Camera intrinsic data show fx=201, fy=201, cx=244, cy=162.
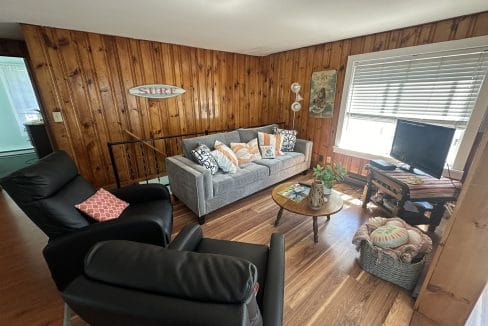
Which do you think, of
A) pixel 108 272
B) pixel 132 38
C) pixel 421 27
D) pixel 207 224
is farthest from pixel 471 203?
pixel 132 38

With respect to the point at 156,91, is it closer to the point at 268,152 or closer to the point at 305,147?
the point at 268,152

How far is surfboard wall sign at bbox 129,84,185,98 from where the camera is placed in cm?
303

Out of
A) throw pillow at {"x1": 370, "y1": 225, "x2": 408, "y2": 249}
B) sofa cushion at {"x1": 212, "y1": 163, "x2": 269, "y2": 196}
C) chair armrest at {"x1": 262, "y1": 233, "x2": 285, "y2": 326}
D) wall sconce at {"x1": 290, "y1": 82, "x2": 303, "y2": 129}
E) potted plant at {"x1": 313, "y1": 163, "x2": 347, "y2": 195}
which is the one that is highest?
wall sconce at {"x1": 290, "y1": 82, "x2": 303, "y2": 129}

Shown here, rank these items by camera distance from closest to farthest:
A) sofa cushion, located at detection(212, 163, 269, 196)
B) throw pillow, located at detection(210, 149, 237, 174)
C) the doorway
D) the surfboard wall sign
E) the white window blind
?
1. the white window blind
2. sofa cushion, located at detection(212, 163, 269, 196)
3. throw pillow, located at detection(210, 149, 237, 174)
4. the surfboard wall sign
5. the doorway

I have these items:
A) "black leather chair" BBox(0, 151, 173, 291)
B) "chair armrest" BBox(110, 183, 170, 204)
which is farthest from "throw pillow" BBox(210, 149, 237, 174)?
"black leather chair" BBox(0, 151, 173, 291)

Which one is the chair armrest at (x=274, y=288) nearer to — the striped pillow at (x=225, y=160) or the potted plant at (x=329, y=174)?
the potted plant at (x=329, y=174)

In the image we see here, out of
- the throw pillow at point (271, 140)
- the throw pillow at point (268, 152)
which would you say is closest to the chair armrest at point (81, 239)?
the throw pillow at point (268, 152)

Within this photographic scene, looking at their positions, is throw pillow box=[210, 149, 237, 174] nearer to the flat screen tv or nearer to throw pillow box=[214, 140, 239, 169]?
throw pillow box=[214, 140, 239, 169]

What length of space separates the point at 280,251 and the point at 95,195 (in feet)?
5.17

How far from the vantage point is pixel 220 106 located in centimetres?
403

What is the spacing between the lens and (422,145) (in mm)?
2123

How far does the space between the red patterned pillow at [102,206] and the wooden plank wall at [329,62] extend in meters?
3.15

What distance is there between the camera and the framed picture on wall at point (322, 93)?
10.7 ft

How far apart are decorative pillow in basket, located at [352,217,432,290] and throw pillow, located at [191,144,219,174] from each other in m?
1.67
